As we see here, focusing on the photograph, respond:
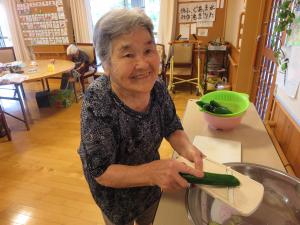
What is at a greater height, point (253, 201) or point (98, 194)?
point (253, 201)

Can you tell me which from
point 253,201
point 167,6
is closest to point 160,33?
point 167,6

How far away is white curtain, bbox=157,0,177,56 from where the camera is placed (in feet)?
13.1

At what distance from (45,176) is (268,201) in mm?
2062

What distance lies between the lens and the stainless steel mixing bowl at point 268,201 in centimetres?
71

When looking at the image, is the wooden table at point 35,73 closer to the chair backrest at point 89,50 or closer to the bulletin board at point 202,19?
the chair backrest at point 89,50

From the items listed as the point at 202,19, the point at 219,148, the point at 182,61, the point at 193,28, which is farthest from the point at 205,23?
the point at 219,148

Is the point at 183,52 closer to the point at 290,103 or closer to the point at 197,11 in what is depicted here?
the point at 197,11

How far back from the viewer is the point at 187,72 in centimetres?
414

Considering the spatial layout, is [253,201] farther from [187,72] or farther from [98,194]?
[187,72]

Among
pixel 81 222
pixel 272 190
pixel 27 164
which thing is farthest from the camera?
pixel 27 164

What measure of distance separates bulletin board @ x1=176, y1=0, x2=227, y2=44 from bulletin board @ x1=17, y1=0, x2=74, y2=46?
2426 millimetres

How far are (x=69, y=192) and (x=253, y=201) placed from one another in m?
1.77

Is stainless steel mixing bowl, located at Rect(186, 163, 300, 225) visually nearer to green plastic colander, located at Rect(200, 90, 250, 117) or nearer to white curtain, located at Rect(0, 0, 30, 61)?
green plastic colander, located at Rect(200, 90, 250, 117)

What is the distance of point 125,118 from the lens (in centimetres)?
77
